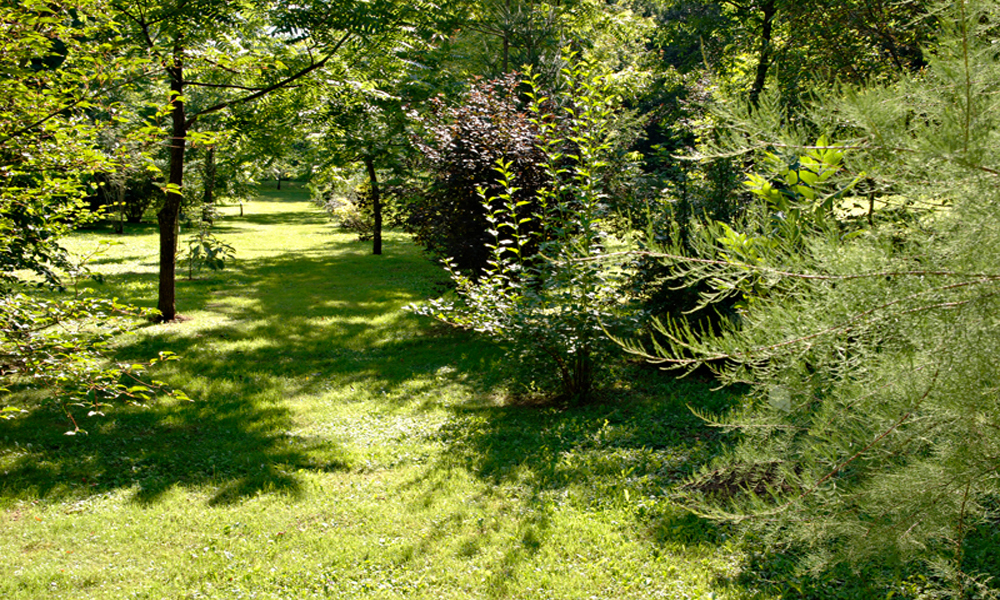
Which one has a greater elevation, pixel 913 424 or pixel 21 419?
pixel 913 424

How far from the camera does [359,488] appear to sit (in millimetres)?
5070

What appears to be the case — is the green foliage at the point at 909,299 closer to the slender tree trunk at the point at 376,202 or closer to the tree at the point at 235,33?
the tree at the point at 235,33

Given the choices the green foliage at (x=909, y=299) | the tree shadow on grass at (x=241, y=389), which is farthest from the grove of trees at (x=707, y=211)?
the tree shadow on grass at (x=241, y=389)

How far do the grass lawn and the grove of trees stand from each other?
1.67 feet

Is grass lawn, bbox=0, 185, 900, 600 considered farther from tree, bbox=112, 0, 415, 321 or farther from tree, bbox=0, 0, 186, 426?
tree, bbox=112, 0, 415, 321

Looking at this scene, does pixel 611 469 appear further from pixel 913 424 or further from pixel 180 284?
pixel 180 284

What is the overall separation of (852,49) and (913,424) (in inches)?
333

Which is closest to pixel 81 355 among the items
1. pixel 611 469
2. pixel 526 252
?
pixel 611 469

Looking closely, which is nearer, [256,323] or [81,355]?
[81,355]

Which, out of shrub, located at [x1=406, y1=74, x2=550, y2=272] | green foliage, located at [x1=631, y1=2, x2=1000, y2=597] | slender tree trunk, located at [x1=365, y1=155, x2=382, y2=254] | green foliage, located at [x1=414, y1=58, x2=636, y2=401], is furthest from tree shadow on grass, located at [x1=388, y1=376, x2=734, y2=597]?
slender tree trunk, located at [x1=365, y1=155, x2=382, y2=254]

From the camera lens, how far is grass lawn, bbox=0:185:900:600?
3811 mm

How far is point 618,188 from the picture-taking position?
8.24 metres

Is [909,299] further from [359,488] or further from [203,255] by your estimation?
[203,255]

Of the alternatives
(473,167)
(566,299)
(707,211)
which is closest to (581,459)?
(566,299)
